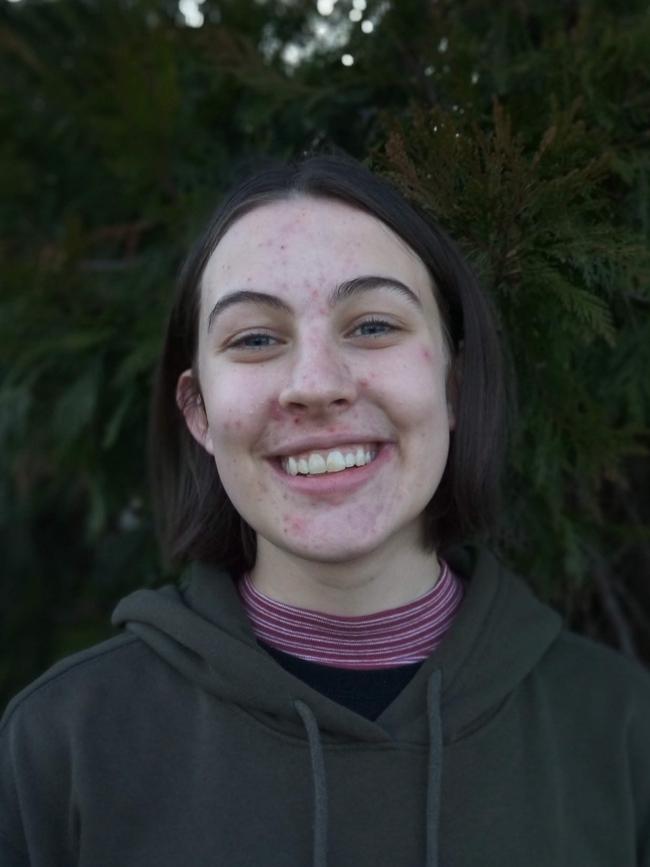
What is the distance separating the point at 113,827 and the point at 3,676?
6.13ft

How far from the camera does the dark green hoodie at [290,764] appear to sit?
1584 millimetres

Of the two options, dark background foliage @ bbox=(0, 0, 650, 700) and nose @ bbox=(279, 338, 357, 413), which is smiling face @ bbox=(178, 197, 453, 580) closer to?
nose @ bbox=(279, 338, 357, 413)

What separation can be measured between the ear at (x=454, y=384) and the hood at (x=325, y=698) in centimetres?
31

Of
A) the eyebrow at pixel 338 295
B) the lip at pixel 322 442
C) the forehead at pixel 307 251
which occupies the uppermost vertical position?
the forehead at pixel 307 251

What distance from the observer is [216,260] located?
69.3 inches

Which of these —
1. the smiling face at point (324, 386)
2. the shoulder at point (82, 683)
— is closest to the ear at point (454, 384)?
the smiling face at point (324, 386)

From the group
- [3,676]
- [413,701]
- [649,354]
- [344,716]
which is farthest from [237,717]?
[3,676]

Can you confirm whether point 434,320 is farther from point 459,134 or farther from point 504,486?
point 504,486

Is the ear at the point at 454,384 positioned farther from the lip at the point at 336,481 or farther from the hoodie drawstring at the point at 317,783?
the hoodie drawstring at the point at 317,783

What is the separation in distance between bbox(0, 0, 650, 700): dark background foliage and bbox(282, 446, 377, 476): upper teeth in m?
0.44

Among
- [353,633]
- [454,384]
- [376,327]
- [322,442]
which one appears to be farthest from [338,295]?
[353,633]

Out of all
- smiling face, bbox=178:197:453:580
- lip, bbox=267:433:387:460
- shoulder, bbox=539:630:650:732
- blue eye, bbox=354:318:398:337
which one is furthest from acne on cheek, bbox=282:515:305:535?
shoulder, bbox=539:630:650:732

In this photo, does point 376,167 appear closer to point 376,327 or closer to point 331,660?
point 376,327

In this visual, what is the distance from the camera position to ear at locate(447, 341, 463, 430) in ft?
6.04
